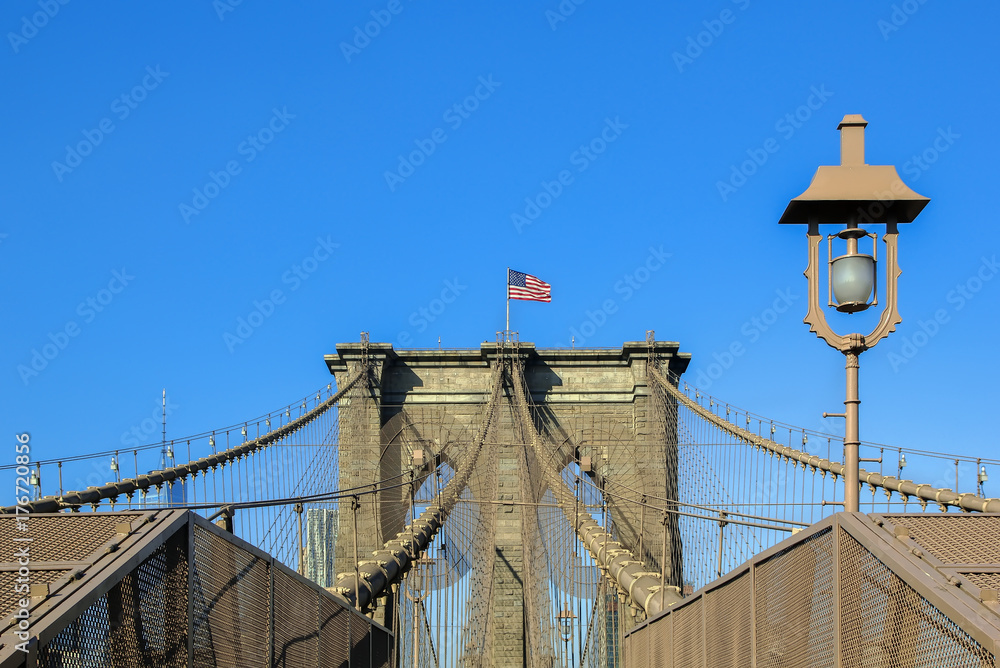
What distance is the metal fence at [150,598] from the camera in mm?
3631

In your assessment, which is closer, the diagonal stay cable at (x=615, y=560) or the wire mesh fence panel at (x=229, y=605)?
the wire mesh fence panel at (x=229, y=605)

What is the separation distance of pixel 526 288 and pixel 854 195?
29.2 meters

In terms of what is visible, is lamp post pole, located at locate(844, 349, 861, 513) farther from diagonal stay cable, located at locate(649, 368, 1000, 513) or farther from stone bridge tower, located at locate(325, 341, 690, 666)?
stone bridge tower, located at locate(325, 341, 690, 666)

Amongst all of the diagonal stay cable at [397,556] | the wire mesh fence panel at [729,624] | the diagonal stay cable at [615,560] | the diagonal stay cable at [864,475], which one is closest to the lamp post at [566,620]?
the diagonal stay cable at [615,560]

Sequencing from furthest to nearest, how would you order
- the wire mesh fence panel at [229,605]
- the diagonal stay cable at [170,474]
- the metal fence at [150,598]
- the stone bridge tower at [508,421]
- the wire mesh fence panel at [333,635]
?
1. the stone bridge tower at [508,421]
2. the diagonal stay cable at [170,474]
3. the wire mesh fence panel at [333,635]
4. the wire mesh fence panel at [229,605]
5. the metal fence at [150,598]

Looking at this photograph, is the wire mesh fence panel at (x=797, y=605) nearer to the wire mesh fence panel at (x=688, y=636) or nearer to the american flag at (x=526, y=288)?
the wire mesh fence panel at (x=688, y=636)

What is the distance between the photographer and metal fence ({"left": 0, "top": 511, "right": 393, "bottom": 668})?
143 inches

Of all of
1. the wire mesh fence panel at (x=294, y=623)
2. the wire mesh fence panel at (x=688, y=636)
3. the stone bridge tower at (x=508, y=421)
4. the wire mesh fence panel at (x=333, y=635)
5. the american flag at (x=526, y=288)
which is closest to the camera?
the wire mesh fence panel at (x=294, y=623)

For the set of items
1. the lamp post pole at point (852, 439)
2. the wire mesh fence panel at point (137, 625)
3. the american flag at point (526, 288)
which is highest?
the american flag at point (526, 288)

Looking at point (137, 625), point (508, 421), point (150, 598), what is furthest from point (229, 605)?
point (508, 421)

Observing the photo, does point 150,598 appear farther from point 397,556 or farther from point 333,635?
point 397,556

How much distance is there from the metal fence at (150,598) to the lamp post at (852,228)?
2.92m

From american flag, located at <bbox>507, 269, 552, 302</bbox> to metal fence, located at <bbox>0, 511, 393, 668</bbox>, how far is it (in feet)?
93.5

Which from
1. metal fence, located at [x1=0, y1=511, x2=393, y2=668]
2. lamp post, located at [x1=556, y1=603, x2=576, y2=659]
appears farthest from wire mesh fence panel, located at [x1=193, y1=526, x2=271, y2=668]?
lamp post, located at [x1=556, y1=603, x2=576, y2=659]
